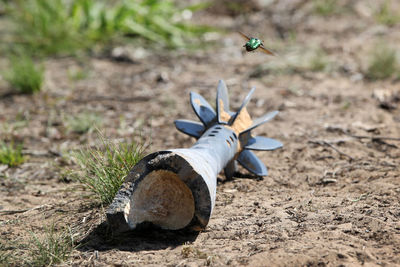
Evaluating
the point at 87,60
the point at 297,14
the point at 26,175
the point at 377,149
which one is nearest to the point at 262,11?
the point at 297,14

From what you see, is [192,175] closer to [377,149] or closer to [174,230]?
[174,230]

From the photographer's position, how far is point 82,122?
12.1ft

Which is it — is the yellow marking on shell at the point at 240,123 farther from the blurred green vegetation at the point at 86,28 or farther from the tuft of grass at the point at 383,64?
the blurred green vegetation at the point at 86,28

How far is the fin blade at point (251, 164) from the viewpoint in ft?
8.99

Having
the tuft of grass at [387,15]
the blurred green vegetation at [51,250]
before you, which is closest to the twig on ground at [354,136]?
the blurred green vegetation at [51,250]

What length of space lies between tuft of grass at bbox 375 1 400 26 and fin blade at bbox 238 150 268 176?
406 cm

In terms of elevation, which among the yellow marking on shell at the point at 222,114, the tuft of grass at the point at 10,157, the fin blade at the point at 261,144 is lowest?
the tuft of grass at the point at 10,157

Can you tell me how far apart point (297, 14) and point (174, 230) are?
4897 mm

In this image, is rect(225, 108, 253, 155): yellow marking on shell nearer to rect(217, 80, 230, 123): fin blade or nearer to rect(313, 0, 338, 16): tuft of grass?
rect(217, 80, 230, 123): fin blade

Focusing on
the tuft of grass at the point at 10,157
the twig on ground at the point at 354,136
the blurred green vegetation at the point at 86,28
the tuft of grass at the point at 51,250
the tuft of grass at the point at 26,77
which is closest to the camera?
the tuft of grass at the point at 51,250

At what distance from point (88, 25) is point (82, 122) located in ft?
7.11

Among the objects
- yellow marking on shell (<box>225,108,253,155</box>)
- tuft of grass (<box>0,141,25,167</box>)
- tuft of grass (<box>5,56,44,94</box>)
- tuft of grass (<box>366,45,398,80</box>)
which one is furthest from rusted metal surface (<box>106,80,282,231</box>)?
tuft of grass (<box>366,45,398,80</box>)

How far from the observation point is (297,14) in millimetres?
6367

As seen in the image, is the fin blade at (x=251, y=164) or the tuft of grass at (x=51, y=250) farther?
the fin blade at (x=251, y=164)
